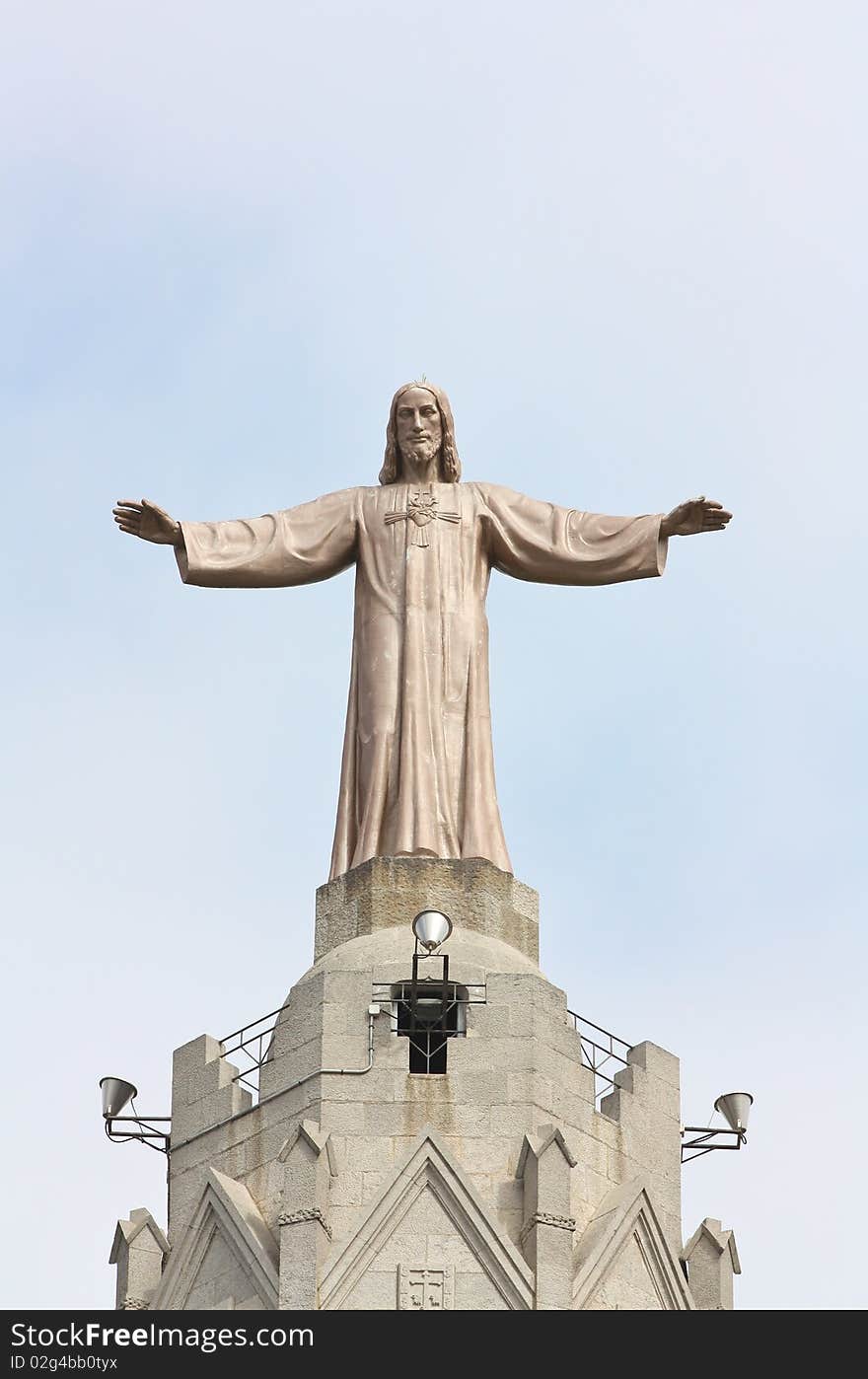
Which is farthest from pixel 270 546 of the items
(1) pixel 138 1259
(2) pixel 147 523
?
(1) pixel 138 1259

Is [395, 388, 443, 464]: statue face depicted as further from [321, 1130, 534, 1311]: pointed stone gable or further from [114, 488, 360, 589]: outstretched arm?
[321, 1130, 534, 1311]: pointed stone gable

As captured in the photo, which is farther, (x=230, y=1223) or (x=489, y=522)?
(x=489, y=522)

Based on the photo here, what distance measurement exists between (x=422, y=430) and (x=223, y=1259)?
9283 mm

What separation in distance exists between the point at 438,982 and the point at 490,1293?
3222 millimetres

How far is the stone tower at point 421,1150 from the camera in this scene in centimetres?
3362

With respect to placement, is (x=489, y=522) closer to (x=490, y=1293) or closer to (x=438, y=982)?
(x=438, y=982)

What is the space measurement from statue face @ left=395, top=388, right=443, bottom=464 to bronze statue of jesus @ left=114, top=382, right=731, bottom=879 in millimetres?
15

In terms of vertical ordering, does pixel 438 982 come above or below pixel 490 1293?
above

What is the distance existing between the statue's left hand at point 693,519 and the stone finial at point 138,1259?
891 cm

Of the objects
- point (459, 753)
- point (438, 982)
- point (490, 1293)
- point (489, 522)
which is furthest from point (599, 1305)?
point (489, 522)

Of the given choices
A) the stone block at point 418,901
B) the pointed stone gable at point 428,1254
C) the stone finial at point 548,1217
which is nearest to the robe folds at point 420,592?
the stone block at point 418,901

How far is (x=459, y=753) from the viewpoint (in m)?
37.4

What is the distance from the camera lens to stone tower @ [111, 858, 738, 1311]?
33625 mm

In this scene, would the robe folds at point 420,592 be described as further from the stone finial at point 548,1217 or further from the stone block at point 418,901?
the stone finial at point 548,1217
